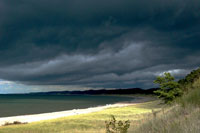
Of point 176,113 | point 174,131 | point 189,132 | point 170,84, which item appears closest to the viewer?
point 189,132

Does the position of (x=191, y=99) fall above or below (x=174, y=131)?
above

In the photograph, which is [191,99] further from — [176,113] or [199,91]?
[176,113]

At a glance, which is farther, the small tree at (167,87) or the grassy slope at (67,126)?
the small tree at (167,87)

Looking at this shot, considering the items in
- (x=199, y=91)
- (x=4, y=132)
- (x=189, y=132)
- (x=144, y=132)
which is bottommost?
(x=4, y=132)

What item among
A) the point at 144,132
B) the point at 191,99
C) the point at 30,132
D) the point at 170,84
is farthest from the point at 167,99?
the point at 144,132

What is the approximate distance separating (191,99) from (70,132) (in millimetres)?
15264

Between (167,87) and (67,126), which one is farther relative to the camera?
(167,87)

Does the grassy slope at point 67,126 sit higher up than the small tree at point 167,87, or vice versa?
the small tree at point 167,87

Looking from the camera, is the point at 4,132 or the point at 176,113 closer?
the point at 176,113

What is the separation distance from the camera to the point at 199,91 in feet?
30.5

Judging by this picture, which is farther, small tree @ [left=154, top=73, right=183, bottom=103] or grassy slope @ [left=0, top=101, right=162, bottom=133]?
small tree @ [left=154, top=73, right=183, bottom=103]

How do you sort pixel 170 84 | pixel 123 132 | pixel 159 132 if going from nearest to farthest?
pixel 159 132
pixel 123 132
pixel 170 84

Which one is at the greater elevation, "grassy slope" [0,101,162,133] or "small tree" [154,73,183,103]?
"small tree" [154,73,183,103]

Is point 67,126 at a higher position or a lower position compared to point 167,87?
lower
